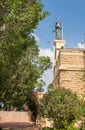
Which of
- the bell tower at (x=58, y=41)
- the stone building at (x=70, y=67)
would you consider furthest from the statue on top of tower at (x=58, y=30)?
the stone building at (x=70, y=67)

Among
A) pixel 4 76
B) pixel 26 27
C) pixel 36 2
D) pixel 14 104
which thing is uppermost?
pixel 36 2

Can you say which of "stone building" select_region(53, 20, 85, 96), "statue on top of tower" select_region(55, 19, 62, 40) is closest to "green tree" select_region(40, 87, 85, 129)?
"stone building" select_region(53, 20, 85, 96)

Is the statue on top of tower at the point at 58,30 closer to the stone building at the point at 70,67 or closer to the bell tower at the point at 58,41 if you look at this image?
the bell tower at the point at 58,41

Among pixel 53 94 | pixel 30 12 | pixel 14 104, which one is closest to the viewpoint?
pixel 30 12

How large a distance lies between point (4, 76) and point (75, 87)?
26.1 feet

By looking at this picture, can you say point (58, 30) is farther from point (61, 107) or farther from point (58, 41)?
point (61, 107)

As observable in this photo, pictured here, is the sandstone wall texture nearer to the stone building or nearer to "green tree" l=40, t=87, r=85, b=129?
the stone building

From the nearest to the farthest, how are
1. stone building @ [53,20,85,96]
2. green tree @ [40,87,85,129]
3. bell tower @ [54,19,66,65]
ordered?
green tree @ [40,87,85,129] < stone building @ [53,20,85,96] < bell tower @ [54,19,66,65]

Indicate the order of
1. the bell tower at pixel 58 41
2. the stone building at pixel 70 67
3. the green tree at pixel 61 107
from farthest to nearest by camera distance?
the bell tower at pixel 58 41 < the stone building at pixel 70 67 < the green tree at pixel 61 107

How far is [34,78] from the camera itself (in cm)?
3356

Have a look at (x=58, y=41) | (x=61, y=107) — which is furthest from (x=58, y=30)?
(x=61, y=107)

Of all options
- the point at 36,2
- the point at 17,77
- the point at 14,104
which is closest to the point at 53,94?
the point at 36,2

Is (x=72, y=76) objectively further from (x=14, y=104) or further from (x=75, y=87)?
(x=14, y=104)

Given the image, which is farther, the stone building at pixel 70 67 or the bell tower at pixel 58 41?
the bell tower at pixel 58 41
